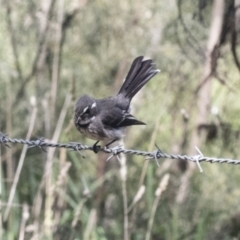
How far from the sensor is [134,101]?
5.17 m

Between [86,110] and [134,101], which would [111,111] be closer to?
[86,110]

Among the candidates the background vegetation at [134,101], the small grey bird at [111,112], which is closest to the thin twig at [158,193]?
the small grey bird at [111,112]

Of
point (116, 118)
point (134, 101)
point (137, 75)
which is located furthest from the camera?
point (134, 101)

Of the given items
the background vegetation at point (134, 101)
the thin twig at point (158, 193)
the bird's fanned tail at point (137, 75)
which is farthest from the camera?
the background vegetation at point (134, 101)

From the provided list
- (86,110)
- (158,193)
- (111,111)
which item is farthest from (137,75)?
(158,193)

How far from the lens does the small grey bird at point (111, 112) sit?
344 cm

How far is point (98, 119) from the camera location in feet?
11.5

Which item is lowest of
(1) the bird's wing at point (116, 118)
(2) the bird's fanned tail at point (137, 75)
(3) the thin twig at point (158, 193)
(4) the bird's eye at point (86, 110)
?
(3) the thin twig at point (158, 193)

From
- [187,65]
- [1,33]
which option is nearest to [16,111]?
[1,33]

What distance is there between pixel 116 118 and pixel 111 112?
0.22 feet

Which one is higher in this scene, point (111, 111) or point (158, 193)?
point (111, 111)

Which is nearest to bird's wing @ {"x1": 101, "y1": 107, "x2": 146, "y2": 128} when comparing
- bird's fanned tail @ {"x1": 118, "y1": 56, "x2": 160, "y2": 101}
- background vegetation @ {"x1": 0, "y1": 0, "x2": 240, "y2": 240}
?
A: bird's fanned tail @ {"x1": 118, "y1": 56, "x2": 160, "y2": 101}

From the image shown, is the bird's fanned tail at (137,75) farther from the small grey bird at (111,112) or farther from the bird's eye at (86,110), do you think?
the bird's eye at (86,110)

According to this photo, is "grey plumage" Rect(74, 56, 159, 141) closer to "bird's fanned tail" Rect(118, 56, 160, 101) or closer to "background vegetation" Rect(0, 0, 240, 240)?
"bird's fanned tail" Rect(118, 56, 160, 101)
